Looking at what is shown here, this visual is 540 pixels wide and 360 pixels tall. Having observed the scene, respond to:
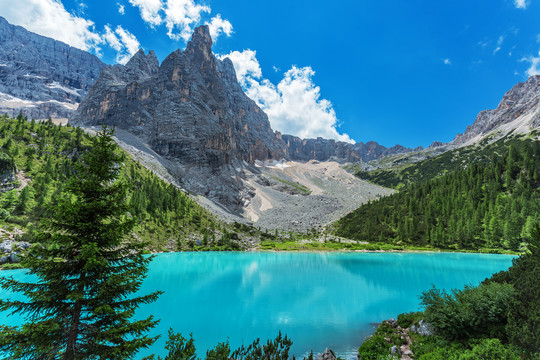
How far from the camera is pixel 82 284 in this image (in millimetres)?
7484

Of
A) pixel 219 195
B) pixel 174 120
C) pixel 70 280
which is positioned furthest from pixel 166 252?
pixel 174 120

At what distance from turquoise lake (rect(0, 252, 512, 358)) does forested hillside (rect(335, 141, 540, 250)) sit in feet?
136

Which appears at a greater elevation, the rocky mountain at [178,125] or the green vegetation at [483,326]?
the rocky mountain at [178,125]

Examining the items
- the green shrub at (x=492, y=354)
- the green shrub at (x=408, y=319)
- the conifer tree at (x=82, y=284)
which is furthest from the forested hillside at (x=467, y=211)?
the conifer tree at (x=82, y=284)

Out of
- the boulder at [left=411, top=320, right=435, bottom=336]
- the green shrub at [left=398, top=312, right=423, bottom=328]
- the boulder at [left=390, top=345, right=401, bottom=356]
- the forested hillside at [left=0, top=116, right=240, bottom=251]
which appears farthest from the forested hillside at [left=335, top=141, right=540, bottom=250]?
the boulder at [left=390, top=345, right=401, bottom=356]

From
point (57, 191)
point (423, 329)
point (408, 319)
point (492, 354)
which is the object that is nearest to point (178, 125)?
point (57, 191)

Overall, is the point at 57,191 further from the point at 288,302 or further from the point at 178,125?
the point at 178,125

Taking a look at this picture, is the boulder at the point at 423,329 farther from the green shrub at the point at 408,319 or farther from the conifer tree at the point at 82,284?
the conifer tree at the point at 82,284

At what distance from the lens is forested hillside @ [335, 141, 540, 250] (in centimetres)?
7844

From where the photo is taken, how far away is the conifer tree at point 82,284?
6.98 metres

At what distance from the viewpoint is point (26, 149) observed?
79500 millimetres

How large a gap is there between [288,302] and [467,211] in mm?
94485

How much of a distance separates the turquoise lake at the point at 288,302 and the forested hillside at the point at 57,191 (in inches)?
873

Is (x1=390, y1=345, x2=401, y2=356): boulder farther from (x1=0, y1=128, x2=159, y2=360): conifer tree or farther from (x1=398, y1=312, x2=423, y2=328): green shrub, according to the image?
(x1=0, y1=128, x2=159, y2=360): conifer tree
